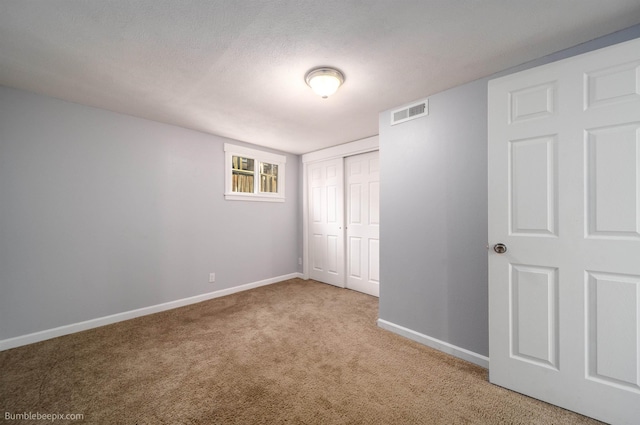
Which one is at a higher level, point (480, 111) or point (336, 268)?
point (480, 111)

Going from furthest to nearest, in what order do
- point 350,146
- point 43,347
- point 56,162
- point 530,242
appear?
point 350,146 < point 56,162 < point 43,347 < point 530,242

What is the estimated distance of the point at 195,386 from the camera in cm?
173

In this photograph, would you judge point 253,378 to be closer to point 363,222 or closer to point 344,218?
point 363,222

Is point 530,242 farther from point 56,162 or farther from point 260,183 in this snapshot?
point 56,162

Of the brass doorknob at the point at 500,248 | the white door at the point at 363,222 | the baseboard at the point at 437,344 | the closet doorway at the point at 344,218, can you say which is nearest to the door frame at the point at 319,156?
the closet doorway at the point at 344,218

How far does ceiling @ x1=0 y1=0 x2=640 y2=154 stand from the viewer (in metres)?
1.37

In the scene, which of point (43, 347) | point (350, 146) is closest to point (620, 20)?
point (350, 146)

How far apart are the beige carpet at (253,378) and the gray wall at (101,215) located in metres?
0.46

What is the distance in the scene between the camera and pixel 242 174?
3982mm

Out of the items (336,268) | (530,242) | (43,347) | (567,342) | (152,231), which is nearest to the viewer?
(567,342)

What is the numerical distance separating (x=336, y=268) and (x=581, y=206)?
317 cm

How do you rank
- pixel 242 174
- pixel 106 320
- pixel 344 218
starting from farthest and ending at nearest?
pixel 344 218 < pixel 242 174 < pixel 106 320

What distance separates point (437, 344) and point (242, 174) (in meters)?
3.47

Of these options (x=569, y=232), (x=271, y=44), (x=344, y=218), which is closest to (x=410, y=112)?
(x=271, y=44)
